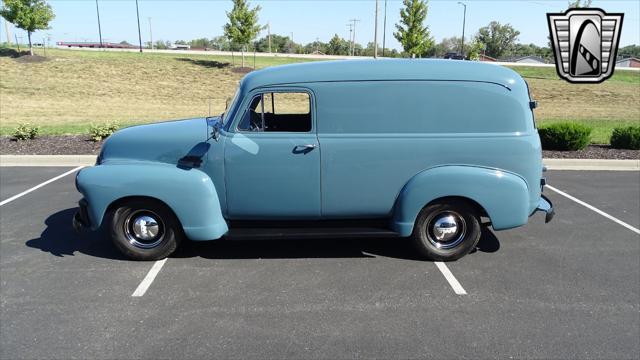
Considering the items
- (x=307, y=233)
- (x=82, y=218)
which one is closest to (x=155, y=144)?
(x=82, y=218)

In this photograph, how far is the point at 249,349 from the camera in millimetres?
3326

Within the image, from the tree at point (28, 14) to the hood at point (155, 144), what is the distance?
29.6 metres

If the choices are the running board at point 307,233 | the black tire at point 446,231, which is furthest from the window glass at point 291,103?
the black tire at point 446,231

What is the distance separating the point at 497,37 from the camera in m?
106

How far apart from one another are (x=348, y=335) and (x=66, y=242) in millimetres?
3724

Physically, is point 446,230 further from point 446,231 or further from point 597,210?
point 597,210

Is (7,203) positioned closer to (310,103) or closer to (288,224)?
(288,224)

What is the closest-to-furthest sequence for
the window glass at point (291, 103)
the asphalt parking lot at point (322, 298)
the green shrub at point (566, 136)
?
1. the asphalt parking lot at point (322, 298)
2. the window glass at point (291, 103)
3. the green shrub at point (566, 136)

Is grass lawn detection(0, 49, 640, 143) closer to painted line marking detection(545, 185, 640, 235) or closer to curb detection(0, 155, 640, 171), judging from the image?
curb detection(0, 155, 640, 171)

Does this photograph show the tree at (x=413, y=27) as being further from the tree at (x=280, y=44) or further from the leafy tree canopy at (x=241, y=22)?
the tree at (x=280, y=44)

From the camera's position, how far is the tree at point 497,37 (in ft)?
338

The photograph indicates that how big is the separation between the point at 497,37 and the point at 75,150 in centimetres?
11196

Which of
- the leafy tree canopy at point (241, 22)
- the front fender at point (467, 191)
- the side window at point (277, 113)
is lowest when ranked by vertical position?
the front fender at point (467, 191)

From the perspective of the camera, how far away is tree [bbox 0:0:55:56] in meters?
27.6
